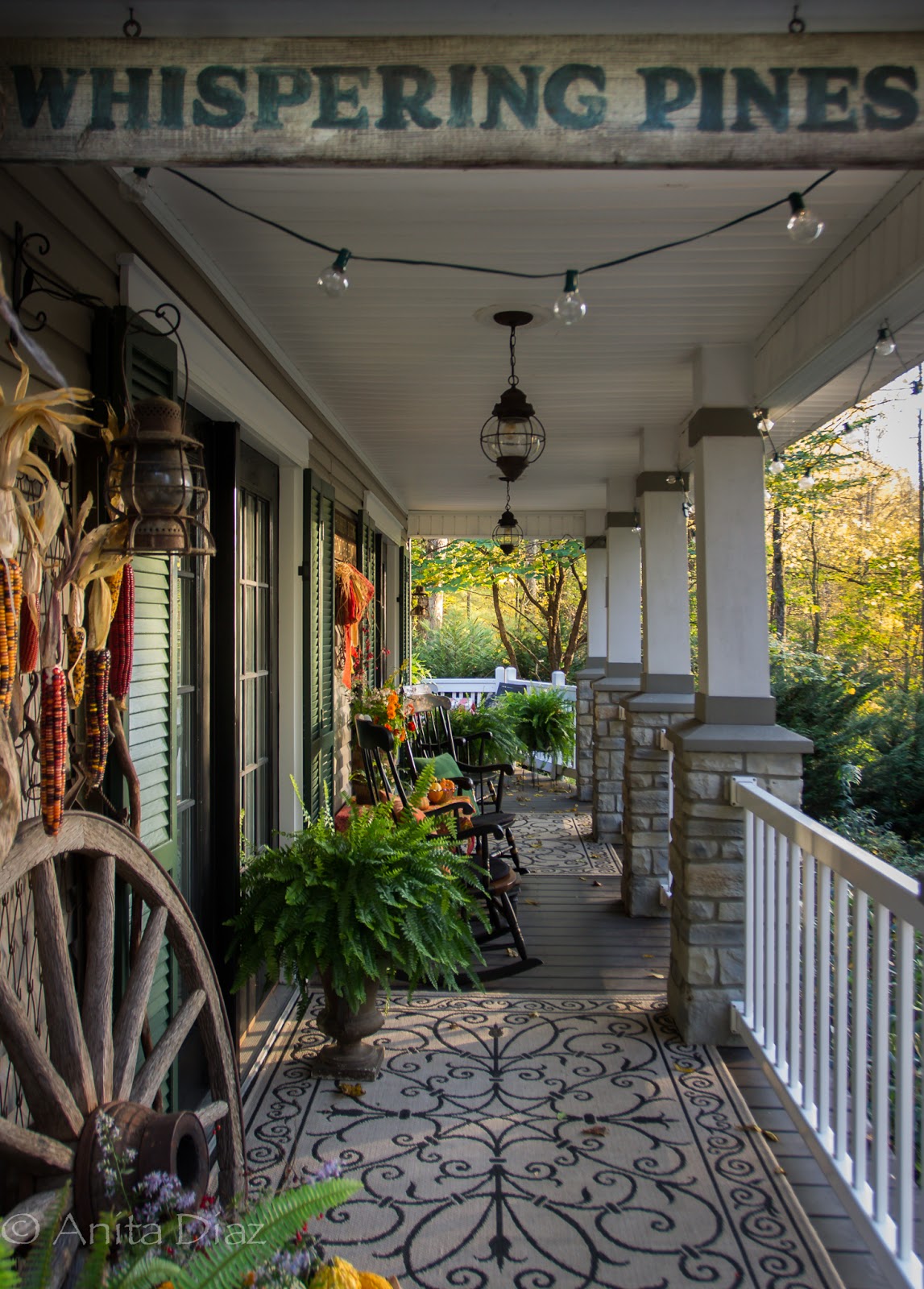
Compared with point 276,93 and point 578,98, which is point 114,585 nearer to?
point 276,93

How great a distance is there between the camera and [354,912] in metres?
2.77

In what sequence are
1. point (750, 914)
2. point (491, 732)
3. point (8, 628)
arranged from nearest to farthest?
point (8, 628)
point (750, 914)
point (491, 732)

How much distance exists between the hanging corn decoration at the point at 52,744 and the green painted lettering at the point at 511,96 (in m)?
1.00

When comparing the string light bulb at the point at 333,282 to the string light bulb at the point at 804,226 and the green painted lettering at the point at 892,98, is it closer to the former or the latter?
the string light bulb at the point at 804,226

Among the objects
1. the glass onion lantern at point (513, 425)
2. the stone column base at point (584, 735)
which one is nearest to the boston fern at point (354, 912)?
the glass onion lantern at point (513, 425)

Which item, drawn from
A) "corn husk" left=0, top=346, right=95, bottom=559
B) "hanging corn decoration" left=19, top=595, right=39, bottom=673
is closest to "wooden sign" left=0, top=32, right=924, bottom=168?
"corn husk" left=0, top=346, right=95, bottom=559

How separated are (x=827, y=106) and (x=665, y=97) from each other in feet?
0.73

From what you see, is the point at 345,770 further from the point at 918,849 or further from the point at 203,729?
the point at 918,849

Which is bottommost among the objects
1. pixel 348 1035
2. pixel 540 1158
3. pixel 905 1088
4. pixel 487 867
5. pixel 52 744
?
pixel 540 1158

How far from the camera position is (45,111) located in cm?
131

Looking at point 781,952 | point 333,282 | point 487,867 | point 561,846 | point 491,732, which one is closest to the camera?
point 333,282

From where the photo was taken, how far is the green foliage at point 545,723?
900cm

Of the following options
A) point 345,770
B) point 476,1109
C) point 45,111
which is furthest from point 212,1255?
point 345,770

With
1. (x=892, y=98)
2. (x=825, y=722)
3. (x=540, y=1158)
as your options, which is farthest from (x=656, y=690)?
(x=892, y=98)
